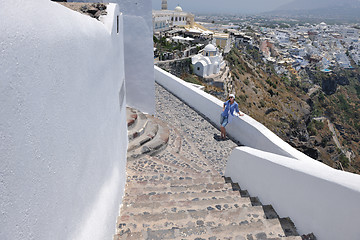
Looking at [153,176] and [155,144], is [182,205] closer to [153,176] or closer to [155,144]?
[153,176]

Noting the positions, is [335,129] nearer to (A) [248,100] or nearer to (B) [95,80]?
(A) [248,100]

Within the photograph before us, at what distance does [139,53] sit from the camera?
6.25m

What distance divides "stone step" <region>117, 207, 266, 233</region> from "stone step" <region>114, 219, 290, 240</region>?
0.35 feet

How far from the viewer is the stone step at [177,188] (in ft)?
11.5

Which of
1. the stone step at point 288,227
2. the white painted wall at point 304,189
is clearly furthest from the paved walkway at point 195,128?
the stone step at point 288,227

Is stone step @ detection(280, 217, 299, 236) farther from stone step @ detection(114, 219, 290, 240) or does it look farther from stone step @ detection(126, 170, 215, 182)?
stone step @ detection(126, 170, 215, 182)

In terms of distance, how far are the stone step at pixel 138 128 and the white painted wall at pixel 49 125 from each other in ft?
10.3

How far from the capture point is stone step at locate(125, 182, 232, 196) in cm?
349

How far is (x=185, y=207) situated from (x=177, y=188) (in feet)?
2.14

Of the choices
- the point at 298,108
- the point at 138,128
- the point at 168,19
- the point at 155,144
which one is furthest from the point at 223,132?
the point at 168,19

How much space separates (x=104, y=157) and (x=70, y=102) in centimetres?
97

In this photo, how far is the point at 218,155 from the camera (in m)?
5.51

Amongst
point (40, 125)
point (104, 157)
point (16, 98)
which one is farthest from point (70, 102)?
point (104, 157)

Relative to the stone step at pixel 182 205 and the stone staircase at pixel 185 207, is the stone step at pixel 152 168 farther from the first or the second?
the stone step at pixel 182 205
